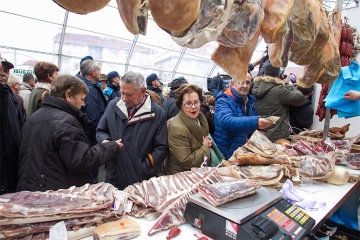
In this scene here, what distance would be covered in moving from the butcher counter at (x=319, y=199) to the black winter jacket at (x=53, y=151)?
0.75m

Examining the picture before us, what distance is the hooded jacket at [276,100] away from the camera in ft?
10.6

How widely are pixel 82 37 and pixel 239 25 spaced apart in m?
10.3

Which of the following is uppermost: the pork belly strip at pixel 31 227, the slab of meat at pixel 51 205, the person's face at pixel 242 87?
the person's face at pixel 242 87

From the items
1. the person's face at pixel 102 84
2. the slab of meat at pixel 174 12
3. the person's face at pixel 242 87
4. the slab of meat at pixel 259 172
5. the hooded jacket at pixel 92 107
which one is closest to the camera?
the slab of meat at pixel 174 12

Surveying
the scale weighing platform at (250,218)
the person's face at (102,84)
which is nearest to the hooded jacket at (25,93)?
the person's face at (102,84)

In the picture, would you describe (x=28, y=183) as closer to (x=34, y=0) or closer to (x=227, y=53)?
(x=227, y=53)

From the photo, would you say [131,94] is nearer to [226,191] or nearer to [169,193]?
[169,193]

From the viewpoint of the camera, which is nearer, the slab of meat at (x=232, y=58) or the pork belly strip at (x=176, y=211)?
the slab of meat at (x=232, y=58)

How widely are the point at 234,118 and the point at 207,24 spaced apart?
185 centimetres

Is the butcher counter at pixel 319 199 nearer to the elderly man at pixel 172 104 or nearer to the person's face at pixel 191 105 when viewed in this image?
the person's face at pixel 191 105

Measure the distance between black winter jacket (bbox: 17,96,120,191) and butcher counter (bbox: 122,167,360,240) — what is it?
753mm

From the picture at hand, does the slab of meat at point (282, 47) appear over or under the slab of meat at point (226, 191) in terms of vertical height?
over

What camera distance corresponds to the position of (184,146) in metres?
2.43

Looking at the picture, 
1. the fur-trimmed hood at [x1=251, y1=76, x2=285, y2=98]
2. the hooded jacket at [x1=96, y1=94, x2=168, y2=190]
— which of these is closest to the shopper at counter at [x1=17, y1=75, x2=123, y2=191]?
the hooded jacket at [x1=96, y1=94, x2=168, y2=190]
